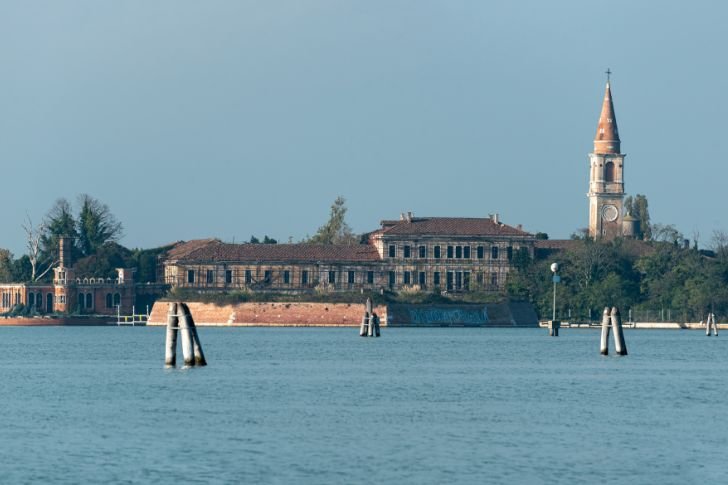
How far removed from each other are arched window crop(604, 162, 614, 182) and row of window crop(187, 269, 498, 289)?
30.4 meters

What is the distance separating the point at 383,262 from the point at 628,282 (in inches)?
757

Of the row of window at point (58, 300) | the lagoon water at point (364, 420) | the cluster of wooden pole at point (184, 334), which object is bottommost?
the lagoon water at point (364, 420)

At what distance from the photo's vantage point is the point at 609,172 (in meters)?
161

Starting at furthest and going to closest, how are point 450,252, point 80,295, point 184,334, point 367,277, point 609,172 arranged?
point 609,172, point 80,295, point 450,252, point 367,277, point 184,334

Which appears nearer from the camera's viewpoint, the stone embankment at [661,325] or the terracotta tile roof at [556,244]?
the stone embankment at [661,325]

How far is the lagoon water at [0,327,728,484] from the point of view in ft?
102

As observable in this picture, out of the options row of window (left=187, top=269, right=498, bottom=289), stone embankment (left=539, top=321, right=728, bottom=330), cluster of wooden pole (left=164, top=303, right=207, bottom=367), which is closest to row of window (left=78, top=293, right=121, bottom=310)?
row of window (left=187, top=269, right=498, bottom=289)

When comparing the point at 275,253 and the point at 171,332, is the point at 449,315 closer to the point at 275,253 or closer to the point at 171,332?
the point at 275,253

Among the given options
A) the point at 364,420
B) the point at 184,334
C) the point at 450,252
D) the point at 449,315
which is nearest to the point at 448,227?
the point at 450,252

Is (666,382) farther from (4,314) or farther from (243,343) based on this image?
(4,314)

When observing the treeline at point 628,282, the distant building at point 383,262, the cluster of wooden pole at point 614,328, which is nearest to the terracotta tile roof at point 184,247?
the distant building at point 383,262

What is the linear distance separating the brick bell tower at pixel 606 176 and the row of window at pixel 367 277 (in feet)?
92.9

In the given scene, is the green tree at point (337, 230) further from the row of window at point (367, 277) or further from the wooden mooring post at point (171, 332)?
the wooden mooring post at point (171, 332)

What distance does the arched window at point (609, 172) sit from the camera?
528 feet
